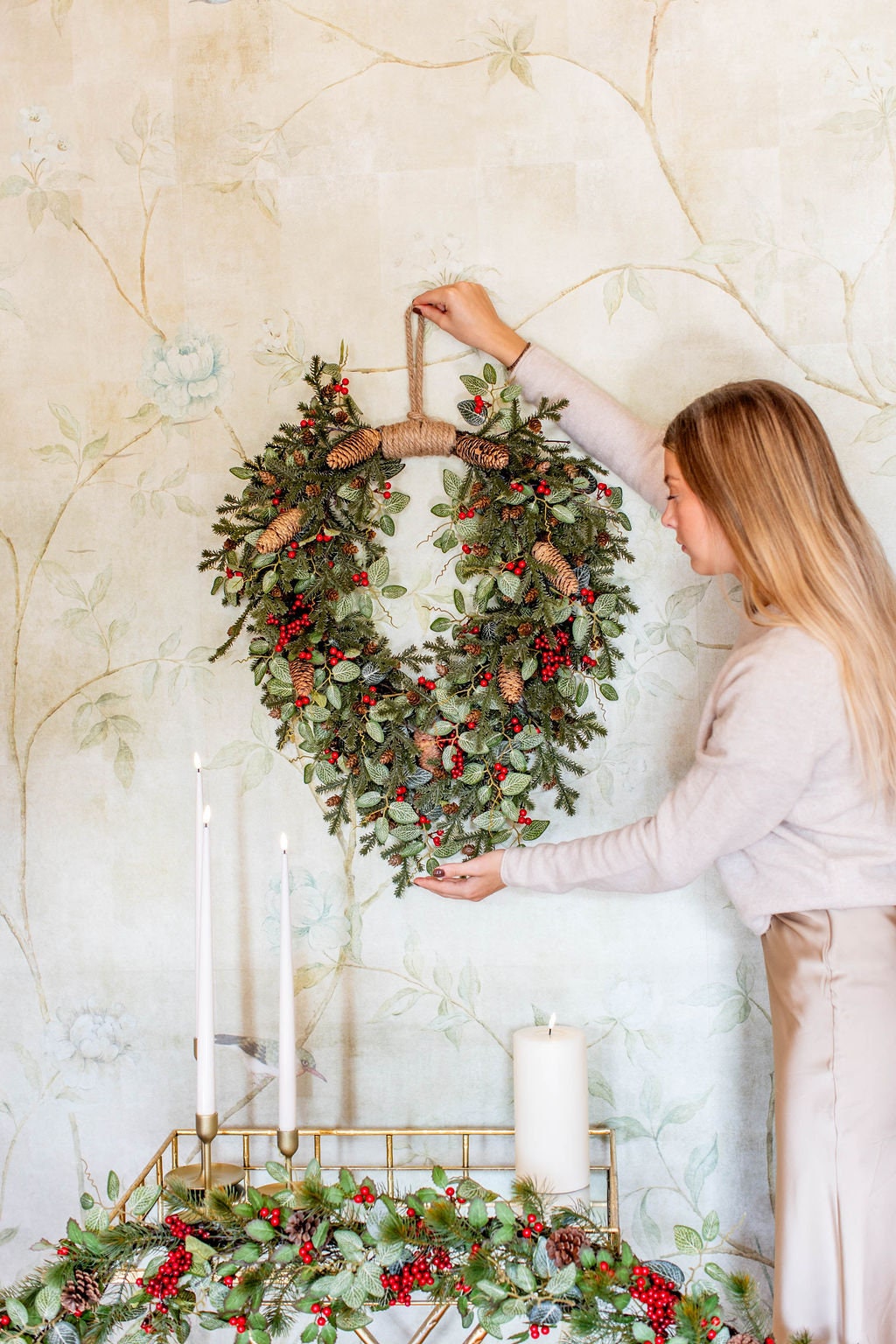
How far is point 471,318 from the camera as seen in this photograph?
53.5 inches

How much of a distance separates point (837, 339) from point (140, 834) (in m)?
1.12

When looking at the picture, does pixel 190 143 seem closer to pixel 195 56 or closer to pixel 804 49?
pixel 195 56

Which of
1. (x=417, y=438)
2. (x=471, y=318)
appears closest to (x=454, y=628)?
(x=417, y=438)

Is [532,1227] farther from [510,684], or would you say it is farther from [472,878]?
[510,684]

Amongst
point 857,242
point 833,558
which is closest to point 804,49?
point 857,242

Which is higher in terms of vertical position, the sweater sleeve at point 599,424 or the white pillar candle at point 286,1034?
the sweater sleeve at point 599,424

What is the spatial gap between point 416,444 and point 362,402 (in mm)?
135

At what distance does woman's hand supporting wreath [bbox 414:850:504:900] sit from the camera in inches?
47.8

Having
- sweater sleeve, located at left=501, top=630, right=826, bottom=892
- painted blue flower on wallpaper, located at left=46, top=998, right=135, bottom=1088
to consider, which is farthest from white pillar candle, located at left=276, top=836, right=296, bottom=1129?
painted blue flower on wallpaper, located at left=46, top=998, right=135, bottom=1088

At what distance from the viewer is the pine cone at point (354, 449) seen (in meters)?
1.31

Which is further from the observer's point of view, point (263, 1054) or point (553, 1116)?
point (263, 1054)

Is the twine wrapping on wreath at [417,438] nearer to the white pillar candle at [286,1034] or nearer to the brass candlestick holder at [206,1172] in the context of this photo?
the white pillar candle at [286,1034]

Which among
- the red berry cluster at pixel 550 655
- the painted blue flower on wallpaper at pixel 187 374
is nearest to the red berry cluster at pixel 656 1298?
the red berry cluster at pixel 550 655

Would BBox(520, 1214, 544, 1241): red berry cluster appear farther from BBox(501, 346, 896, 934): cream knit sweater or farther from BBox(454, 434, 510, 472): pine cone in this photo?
BBox(454, 434, 510, 472): pine cone
